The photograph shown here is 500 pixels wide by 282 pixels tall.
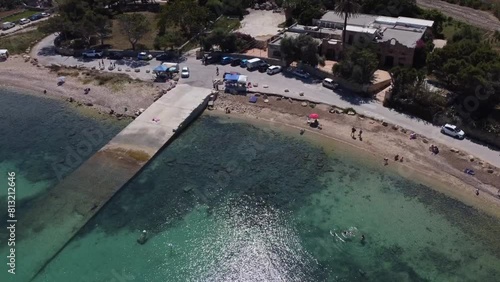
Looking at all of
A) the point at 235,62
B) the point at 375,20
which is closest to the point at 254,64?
the point at 235,62

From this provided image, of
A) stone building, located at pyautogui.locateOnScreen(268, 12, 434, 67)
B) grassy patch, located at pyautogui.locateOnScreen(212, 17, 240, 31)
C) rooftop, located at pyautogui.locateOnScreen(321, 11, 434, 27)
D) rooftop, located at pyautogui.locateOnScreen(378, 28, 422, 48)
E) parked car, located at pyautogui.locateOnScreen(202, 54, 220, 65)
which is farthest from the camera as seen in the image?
grassy patch, located at pyautogui.locateOnScreen(212, 17, 240, 31)

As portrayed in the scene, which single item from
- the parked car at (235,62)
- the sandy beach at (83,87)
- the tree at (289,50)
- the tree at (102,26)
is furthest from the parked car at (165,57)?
the tree at (289,50)

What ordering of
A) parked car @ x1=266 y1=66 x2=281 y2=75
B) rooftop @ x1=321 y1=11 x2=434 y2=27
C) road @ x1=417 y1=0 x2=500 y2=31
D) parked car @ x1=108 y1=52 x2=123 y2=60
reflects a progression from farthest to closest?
road @ x1=417 y1=0 x2=500 y2=31 → parked car @ x1=108 y1=52 x2=123 y2=60 → rooftop @ x1=321 y1=11 x2=434 y2=27 → parked car @ x1=266 y1=66 x2=281 y2=75

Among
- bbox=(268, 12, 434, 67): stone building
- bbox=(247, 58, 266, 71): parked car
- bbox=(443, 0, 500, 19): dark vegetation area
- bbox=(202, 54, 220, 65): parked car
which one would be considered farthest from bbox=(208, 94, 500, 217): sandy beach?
bbox=(443, 0, 500, 19): dark vegetation area

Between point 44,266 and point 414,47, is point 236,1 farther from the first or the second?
point 44,266

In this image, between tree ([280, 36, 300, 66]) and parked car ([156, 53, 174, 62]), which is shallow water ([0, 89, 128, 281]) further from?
tree ([280, 36, 300, 66])

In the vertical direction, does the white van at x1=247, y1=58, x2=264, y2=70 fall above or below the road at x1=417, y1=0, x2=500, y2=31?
below

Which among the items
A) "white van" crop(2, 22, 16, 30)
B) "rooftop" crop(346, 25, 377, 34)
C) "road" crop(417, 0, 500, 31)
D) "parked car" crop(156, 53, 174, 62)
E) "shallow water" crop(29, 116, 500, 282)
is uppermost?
"rooftop" crop(346, 25, 377, 34)
